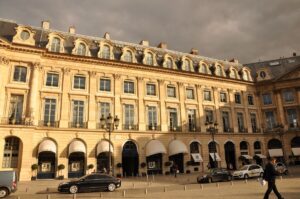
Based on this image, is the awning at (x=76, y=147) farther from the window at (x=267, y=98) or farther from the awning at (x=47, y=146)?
the window at (x=267, y=98)

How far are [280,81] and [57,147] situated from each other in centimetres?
3548

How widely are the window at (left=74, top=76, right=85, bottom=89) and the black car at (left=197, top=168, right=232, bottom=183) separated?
56.5 feet

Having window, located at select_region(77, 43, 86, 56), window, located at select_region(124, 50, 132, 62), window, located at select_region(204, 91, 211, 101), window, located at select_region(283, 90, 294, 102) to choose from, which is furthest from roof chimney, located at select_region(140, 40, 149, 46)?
window, located at select_region(283, 90, 294, 102)

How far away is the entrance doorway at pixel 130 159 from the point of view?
31.8 meters

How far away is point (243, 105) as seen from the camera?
42.5 m

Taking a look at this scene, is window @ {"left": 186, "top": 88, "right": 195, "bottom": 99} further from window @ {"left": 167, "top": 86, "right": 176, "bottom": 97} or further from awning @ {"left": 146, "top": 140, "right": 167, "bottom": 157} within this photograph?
awning @ {"left": 146, "top": 140, "right": 167, "bottom": 157}

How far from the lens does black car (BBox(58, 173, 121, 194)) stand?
18266 mm

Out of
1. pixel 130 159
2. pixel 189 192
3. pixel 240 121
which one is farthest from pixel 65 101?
pixel 240 121

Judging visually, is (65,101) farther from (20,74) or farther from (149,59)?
(149,59)

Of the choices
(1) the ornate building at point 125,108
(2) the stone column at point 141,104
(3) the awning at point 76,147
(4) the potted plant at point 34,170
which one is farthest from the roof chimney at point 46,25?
(4) the potted plant at point 34,170

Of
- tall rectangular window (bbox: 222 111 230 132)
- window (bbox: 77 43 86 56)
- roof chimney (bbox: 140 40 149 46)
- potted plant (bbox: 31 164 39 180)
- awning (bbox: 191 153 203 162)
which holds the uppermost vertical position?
roof chimney (bbox: 140 40 149 46)

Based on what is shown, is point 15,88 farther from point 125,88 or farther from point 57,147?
point 125,88

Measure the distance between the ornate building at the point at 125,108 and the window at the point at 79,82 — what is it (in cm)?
12

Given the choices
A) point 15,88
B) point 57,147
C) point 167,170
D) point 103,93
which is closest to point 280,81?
point 167,170
